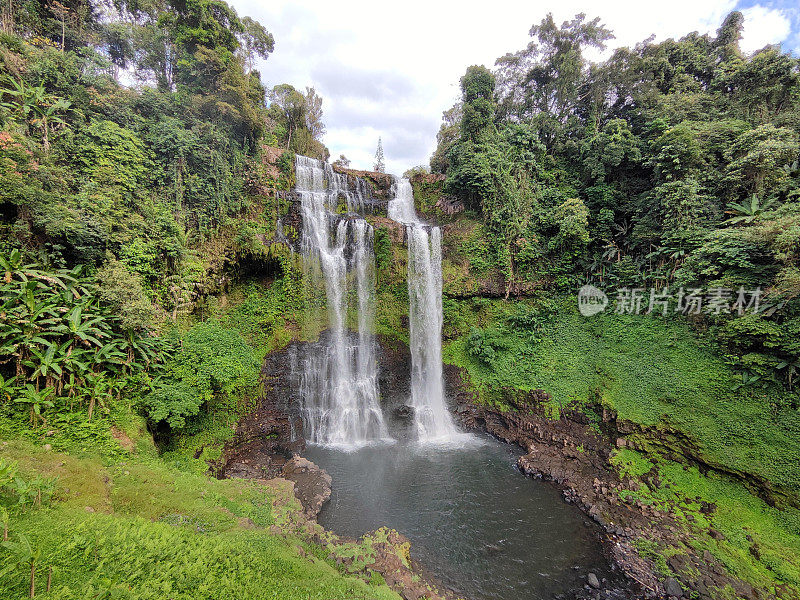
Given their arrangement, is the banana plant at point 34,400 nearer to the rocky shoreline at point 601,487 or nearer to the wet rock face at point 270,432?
the wet rock face at point 270,432

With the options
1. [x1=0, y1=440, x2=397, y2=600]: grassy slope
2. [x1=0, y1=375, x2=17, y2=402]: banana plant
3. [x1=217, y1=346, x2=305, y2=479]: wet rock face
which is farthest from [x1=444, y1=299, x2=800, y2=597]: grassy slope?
[x1=0, y1=375, x2=17, y2=402]: banana plant

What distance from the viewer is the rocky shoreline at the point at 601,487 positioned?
7.37 meters

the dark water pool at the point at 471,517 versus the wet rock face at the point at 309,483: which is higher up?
the wet rock face at the point at 309,483

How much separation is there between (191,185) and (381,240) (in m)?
8.28

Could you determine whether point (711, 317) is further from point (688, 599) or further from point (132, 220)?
point (132, 220)

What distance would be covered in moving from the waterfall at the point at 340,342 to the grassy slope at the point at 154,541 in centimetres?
630

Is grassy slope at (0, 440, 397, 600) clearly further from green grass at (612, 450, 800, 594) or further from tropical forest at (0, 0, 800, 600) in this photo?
green grass at (612, 450, 800, 594)

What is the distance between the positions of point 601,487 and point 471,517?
15.3ft

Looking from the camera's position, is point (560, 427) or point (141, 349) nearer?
point (141, 349)

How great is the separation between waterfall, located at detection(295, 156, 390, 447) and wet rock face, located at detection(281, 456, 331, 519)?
103 inches

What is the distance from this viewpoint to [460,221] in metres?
18.1

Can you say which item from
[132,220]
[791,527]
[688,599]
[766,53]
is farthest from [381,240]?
[766,53]

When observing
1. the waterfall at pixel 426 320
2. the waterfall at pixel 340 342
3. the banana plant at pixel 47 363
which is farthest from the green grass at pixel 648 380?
the banana plant at pixel 47 363

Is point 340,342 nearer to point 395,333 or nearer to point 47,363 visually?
point 395,333
